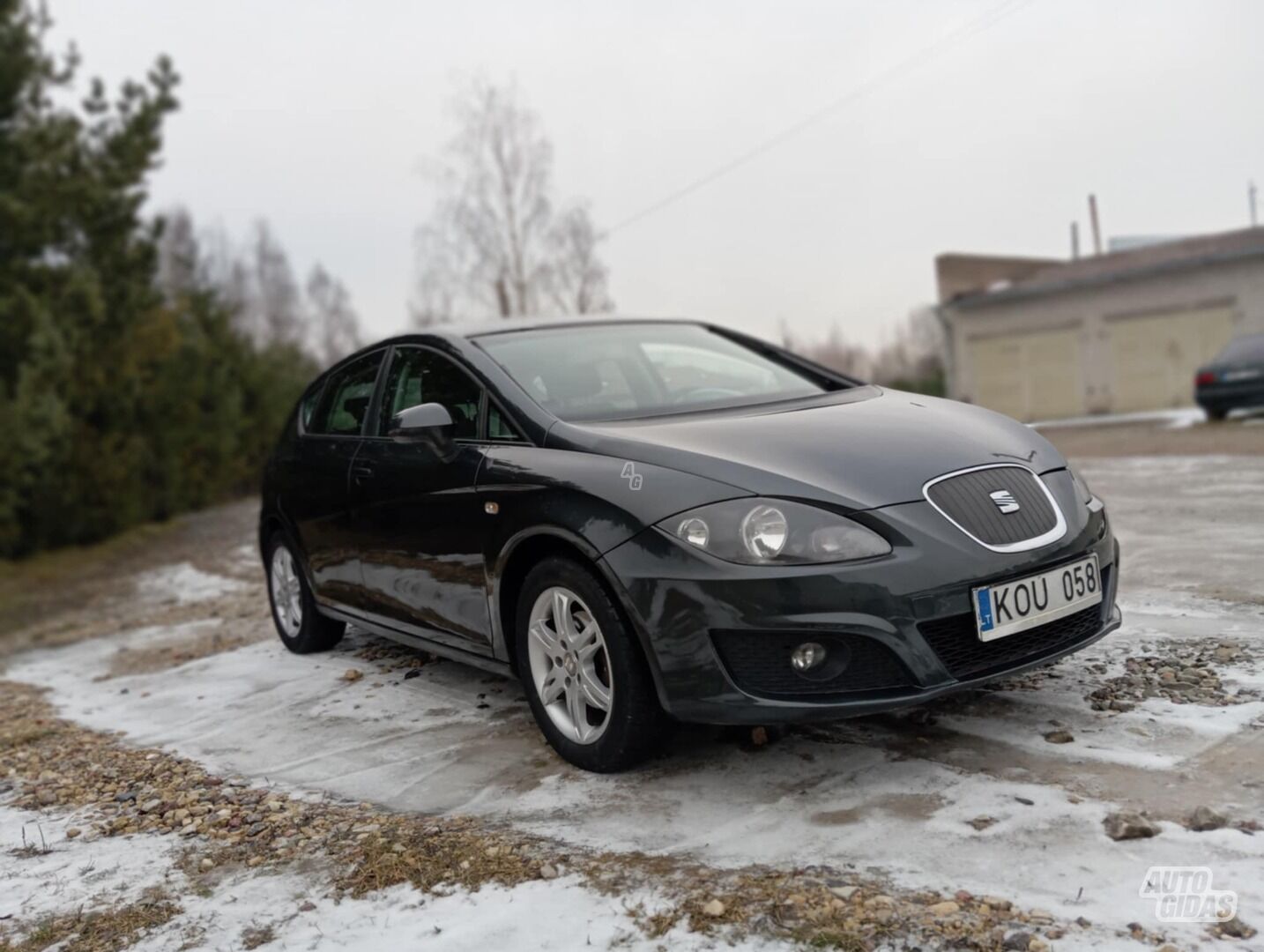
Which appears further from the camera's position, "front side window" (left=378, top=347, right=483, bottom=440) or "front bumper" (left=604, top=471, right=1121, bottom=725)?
"front side window" (left=378, top=347, right=483, bottom=440)

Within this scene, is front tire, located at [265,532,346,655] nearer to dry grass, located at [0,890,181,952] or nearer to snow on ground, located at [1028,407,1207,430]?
dry grass, located at [0,890,181,952]

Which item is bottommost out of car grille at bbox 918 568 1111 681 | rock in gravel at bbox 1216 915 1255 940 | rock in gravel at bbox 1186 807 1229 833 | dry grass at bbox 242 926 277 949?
rock in gravel at bbox 1216 915 1255 940

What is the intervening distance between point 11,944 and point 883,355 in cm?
7682

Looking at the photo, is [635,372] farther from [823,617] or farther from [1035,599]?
[1035,599]

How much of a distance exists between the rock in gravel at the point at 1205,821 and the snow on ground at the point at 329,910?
1.21 meters

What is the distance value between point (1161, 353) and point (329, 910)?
87.9ft

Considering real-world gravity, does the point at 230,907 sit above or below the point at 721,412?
below

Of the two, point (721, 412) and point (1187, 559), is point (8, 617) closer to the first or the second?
point (721, 412)

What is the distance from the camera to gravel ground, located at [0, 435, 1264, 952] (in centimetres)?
267

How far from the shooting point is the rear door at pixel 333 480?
5.18 meters

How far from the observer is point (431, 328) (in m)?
4.95

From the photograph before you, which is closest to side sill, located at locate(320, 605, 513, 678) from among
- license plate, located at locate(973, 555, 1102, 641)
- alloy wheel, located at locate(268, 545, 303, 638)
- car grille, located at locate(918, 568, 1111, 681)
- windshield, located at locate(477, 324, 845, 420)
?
alloy wheel, located at locate(268, 545, 303, 638)

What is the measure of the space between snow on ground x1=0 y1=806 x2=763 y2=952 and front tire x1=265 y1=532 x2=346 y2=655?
245 centimetres

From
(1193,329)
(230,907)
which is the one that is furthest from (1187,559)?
(1193,329)
